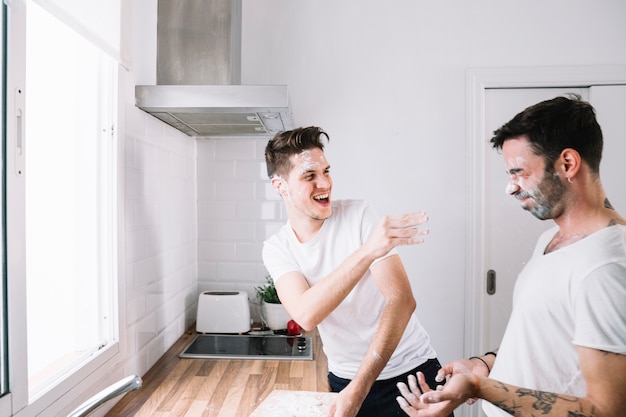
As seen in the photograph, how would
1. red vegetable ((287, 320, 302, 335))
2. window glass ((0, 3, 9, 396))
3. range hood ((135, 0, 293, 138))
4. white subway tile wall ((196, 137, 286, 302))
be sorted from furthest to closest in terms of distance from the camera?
white subway tile wall ((196, 137, 286, 302)) < red vegetable ((287, 320, 302, 335)) < range hood ((135, 0, 293, 138)) < window glass ((0, 3, 9, 396))

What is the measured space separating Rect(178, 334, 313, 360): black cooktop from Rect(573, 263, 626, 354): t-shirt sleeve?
3.77 feet

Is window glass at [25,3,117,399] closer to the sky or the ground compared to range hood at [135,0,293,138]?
closer to the ground

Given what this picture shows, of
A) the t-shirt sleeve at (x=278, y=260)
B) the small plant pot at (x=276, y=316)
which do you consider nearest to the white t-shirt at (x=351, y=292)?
the t-shirt sleeve at (x=278, y=260)

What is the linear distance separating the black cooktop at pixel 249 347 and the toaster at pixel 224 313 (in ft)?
0.13

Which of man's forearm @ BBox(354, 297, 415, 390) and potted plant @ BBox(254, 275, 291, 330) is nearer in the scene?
man's forearm @ BBox(354, 297, 415, 390)

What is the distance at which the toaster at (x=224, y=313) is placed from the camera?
2.08 m

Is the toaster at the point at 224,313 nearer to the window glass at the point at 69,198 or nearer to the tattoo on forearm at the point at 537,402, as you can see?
the window glass at the point at 69,198

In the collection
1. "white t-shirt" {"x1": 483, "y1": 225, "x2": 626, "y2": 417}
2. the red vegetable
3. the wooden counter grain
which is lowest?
the wooden counter grain

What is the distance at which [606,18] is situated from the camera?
2.15 m

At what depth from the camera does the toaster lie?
2.08m

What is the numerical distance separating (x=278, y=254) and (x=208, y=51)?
955 millimetres

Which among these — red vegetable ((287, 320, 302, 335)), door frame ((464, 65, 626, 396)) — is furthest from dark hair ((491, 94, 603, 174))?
red vegetable ((287, 320, 302, 335))

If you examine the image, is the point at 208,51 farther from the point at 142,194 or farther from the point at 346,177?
the point at 346,177

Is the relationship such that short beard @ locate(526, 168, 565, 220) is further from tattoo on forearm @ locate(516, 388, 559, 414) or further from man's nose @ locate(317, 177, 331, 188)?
man's nose @ locate(317, 177, 331, 188)
